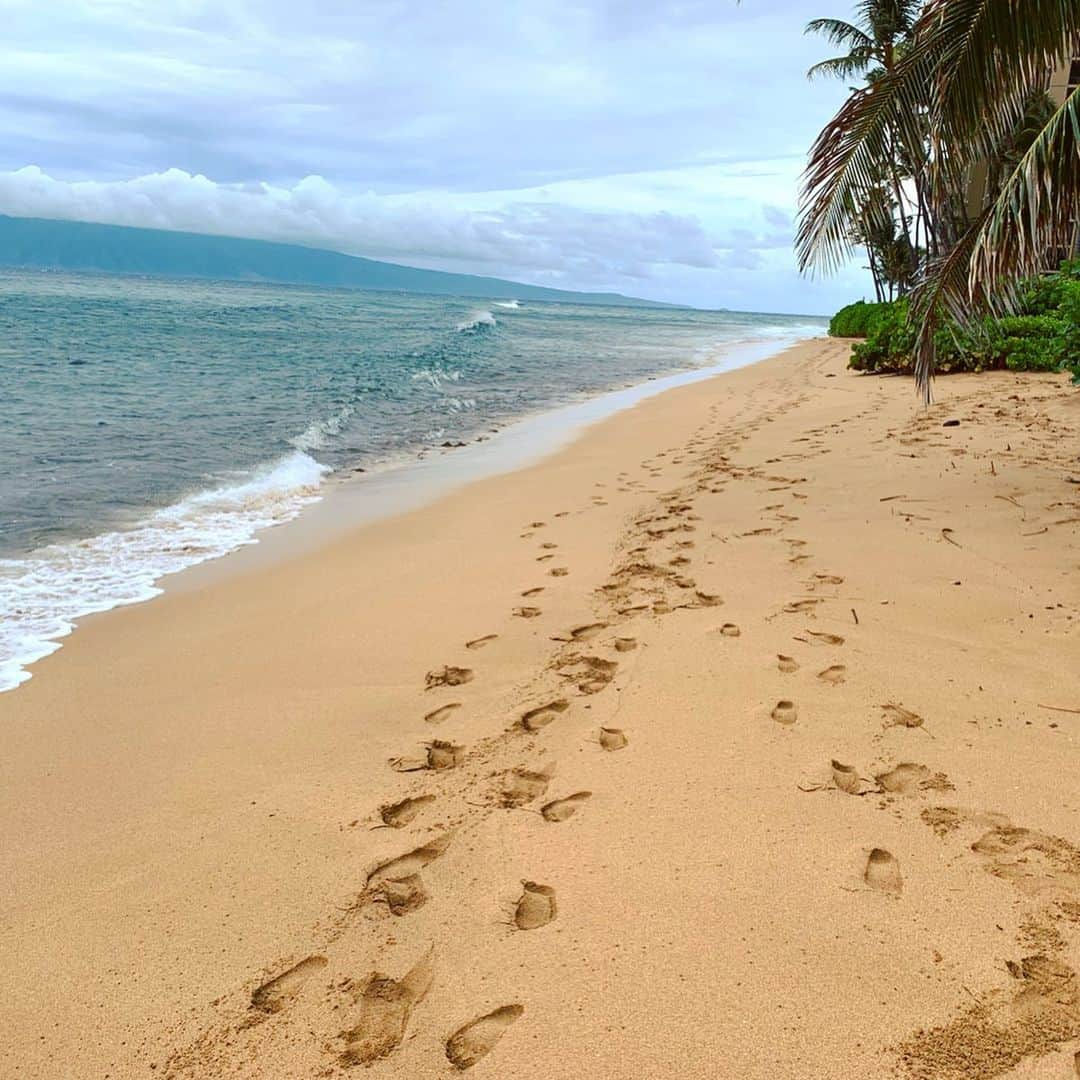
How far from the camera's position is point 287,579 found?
538 cm

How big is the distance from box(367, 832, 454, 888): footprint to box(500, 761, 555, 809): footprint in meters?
0.24

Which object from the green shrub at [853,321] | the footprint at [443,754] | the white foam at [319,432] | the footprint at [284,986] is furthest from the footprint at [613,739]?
the green shrub at [853,321]

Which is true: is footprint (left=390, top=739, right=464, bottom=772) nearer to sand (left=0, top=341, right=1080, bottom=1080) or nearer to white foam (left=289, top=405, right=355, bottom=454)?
sand (left=0, top=341, right=1080, bottom=1080)

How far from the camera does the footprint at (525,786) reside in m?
2.52

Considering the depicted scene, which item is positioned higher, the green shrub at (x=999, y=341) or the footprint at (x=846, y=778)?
the green shrub at (x=999, y=341)

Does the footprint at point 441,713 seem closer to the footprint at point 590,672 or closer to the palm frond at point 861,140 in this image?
the footprint at point 590,672

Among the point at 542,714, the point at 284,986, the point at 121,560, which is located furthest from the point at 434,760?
the point at 121,560

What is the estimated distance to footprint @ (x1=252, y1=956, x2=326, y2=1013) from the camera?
181 cm

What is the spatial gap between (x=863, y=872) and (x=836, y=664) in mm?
1258

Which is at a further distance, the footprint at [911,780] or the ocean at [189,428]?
the ocean at [189,428]

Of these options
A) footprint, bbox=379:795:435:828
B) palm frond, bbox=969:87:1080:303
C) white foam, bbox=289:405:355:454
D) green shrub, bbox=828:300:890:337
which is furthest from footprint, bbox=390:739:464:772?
green shrub, bbox=828:300:890:337

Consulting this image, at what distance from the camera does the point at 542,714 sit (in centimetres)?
307

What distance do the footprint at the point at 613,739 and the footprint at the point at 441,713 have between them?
65 centimetres

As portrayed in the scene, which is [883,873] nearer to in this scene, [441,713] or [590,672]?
[590,672]
